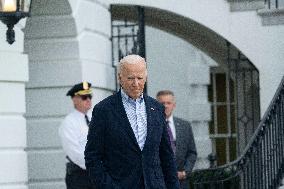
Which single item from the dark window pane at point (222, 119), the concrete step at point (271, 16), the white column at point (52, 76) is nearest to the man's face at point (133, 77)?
the white column at point (52, 76)

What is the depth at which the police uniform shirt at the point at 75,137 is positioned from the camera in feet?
38.6

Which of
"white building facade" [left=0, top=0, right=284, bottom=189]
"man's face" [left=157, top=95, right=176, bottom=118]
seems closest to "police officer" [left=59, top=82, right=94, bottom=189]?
"white building facade" [left=0, top=0, right=284, bottom=189]

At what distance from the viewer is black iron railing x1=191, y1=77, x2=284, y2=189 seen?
42.0 ft

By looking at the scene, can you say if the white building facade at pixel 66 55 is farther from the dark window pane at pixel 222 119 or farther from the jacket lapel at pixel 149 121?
the dark window pane at pixel 222 119

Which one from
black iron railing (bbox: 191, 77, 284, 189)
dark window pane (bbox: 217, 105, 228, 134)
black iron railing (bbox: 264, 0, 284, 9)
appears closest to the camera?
black iron railing (bbox: 191, 77, 284, 189)

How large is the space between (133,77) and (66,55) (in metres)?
6.08

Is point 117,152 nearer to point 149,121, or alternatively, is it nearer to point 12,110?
point 149,121

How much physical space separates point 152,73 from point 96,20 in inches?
316

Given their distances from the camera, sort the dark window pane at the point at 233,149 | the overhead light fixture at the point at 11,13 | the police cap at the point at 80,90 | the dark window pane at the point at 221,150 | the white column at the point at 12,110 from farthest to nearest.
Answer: the dark window pane at the point at 221,150, the dark window pane at the point at 233,149, the police cap at the point at 80,90, the white column at the point at 12,110, the overhead light fixture at the point at 11,13

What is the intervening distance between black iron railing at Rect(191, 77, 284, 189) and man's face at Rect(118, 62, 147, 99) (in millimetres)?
5031

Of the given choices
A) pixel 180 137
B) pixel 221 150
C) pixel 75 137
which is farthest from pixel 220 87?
pixel 75 137

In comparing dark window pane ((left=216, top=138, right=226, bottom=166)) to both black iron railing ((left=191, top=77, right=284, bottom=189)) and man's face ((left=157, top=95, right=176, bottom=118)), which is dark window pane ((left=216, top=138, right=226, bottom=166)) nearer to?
black iron railing ((left=191, top=77, right=284, bottom=189))

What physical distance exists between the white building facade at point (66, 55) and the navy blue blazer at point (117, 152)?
375cm

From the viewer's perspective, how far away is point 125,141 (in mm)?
7859
